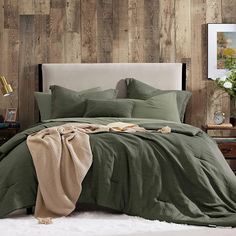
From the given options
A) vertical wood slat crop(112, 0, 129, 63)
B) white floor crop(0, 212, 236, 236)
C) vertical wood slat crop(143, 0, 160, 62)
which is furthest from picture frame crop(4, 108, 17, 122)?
white floor crop(0, 212, 236, 236)

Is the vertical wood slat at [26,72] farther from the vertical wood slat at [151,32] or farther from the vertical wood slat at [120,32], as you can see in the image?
the vertical wood slat at [151,32]

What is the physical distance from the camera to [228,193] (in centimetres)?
421

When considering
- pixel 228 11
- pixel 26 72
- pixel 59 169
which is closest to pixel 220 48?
pixel 228 11

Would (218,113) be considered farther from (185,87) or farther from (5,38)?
(5,38)

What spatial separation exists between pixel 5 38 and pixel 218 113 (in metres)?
2.51

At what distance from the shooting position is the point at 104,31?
687 centimetres

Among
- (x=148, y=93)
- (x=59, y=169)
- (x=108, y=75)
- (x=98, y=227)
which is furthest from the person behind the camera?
(x=108, y=75)

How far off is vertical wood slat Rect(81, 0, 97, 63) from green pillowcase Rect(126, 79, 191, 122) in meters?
0.61

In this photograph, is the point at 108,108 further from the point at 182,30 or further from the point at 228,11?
the point at 228,11

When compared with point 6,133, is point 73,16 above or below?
above

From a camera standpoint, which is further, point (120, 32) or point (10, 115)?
Answer: point (120, 32)

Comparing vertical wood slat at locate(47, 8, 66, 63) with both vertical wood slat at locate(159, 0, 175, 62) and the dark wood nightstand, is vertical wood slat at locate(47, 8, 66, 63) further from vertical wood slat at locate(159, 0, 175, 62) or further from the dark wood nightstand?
vertical wood slat at locate(159, 0, 175, 62)

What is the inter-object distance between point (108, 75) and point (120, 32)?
1.75 feet

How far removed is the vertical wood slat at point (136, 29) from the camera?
22.6ft
